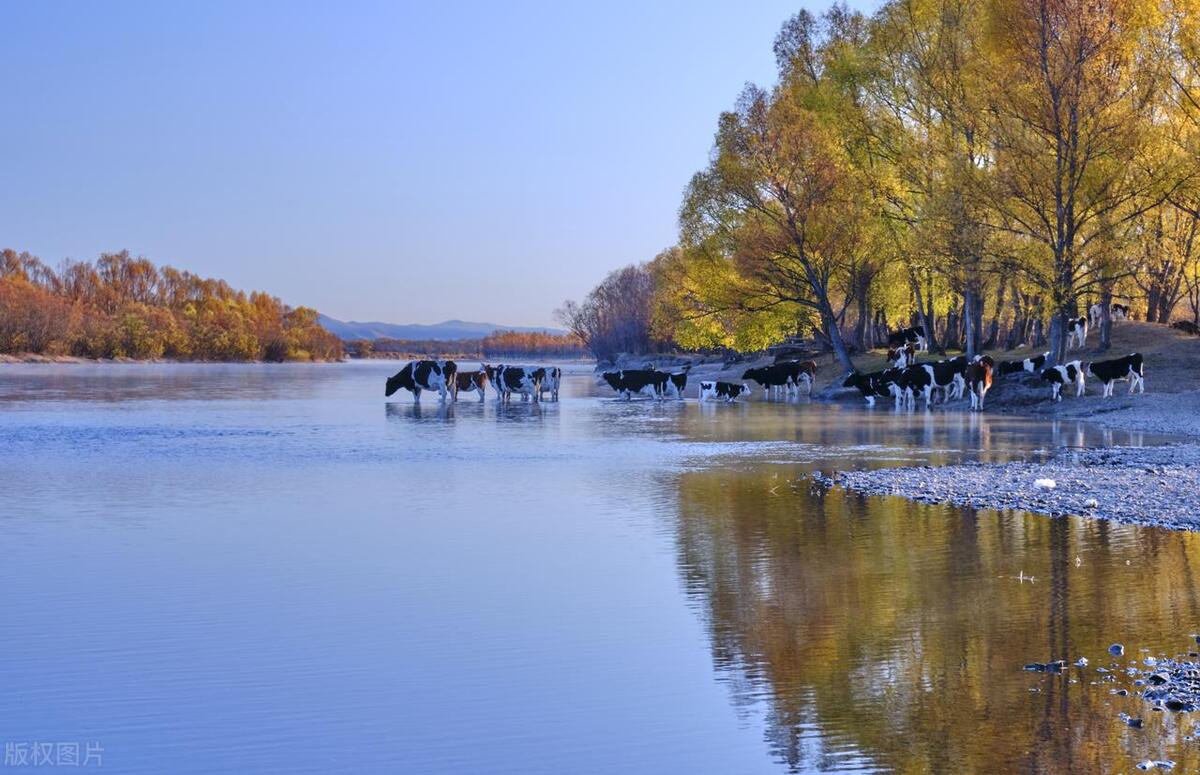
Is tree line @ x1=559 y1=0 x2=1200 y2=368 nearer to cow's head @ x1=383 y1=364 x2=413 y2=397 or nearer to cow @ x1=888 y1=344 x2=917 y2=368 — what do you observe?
cow @ x1=888 y1=344 x2=917 y2=368

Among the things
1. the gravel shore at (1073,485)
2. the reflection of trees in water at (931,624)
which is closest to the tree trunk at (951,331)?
the gravel shore at (1073,485)

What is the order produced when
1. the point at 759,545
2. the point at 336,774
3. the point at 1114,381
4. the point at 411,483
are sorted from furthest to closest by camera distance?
1. the point at 1114,381
2. the point at 411,483
3. the point at 759,545
4. the point at 336,774

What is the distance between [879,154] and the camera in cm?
4316

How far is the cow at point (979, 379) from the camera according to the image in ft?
110

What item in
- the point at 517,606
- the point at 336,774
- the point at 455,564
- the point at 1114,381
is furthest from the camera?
the point at 1114,381

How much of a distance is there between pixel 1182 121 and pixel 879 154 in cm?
1049

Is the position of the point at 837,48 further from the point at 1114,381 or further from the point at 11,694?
the point at 11,694

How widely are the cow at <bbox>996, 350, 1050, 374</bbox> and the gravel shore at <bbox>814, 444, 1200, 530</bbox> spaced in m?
15.7

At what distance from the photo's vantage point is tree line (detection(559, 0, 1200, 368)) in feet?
106

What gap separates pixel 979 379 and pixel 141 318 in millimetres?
114943

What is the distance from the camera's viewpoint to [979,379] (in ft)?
110

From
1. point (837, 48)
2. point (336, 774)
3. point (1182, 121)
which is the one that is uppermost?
point (837, 48)

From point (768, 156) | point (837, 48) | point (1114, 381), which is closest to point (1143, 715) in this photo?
point (1114, 381)

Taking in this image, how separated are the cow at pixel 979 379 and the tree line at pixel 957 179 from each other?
180 cm
